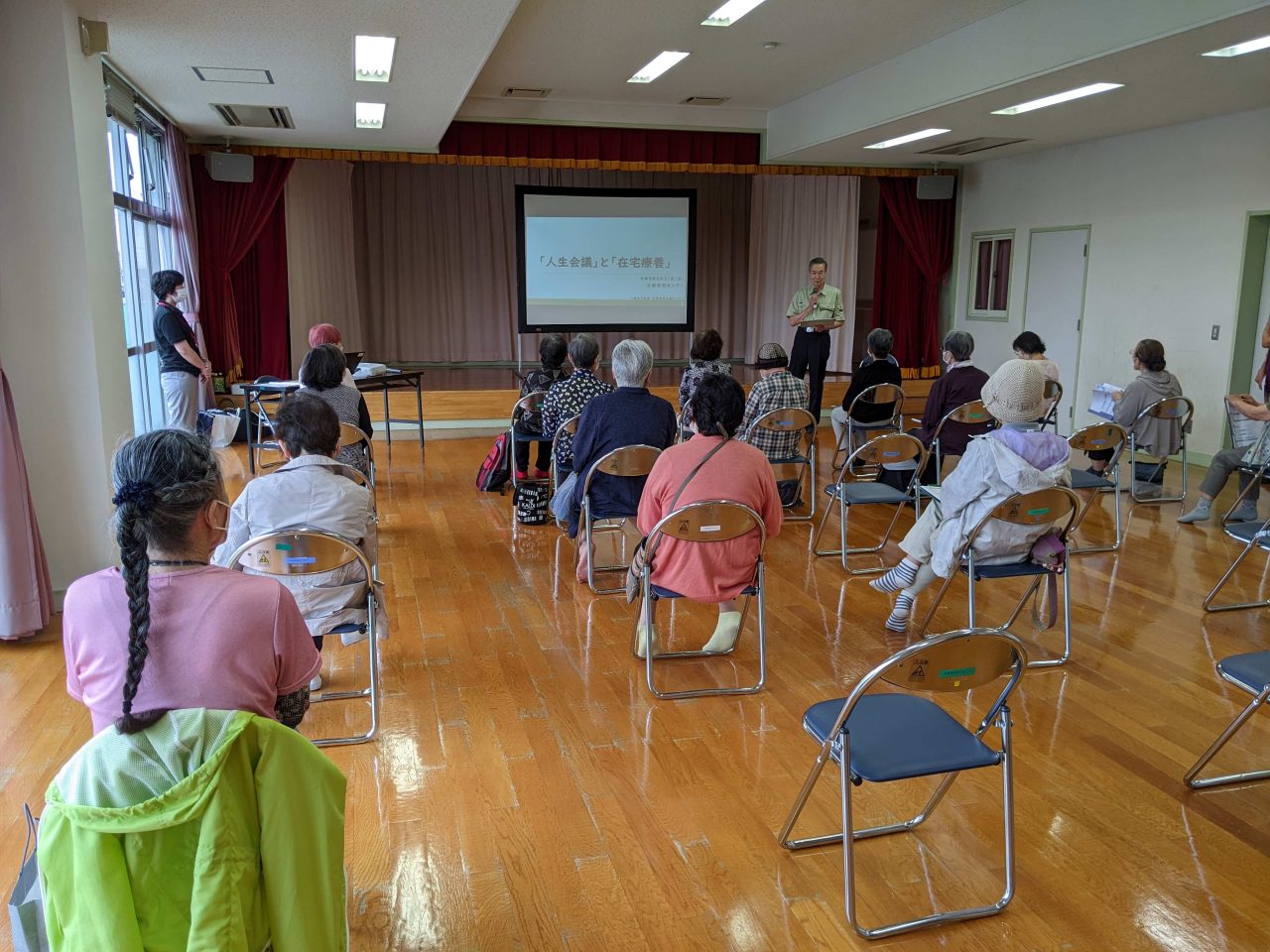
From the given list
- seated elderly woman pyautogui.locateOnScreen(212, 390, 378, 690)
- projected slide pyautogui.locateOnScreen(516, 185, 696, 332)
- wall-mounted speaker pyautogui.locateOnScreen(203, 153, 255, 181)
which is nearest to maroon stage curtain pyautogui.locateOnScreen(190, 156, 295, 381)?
wall-mounted speaker pyautogui.locateOnScreen(203, 153, 255, 181)

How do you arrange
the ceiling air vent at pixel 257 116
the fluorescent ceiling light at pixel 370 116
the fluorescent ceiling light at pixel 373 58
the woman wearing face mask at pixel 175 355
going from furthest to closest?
the ceiling air vent at pixel 257 116 < the fluorescent ceiling light at pixel 370 116 < the woman wearing face mask at pixel 175 355 < the fluorescent ceiling light at pixel 373 58

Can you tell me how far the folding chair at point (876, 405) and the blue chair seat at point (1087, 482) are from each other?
1.61 metres

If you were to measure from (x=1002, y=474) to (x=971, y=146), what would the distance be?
6.96m

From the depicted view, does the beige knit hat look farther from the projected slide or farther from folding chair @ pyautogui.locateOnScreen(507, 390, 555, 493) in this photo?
the projected slide

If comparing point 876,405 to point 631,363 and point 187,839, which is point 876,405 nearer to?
point 631,363

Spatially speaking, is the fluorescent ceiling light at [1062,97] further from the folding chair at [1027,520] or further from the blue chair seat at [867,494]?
the folding chair at [1027,520]

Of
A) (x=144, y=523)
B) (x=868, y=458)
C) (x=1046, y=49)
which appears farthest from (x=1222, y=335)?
(x=144, y=523)

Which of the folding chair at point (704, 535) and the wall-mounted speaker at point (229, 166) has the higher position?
the wall-mounted speaker at point (229, 166)

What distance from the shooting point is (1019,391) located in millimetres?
3703

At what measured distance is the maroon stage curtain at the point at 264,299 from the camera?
32.6 feet

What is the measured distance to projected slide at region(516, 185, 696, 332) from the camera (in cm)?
1052

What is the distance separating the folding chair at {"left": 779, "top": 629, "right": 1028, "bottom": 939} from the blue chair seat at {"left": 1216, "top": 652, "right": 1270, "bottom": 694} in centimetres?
86

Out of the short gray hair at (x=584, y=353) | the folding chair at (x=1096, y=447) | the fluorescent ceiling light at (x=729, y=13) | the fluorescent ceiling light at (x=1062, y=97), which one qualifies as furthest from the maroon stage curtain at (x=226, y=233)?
the folding chair at (x=1096, y=447)

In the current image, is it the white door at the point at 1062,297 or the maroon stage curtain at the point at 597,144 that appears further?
the white door at the point at 1062,297
